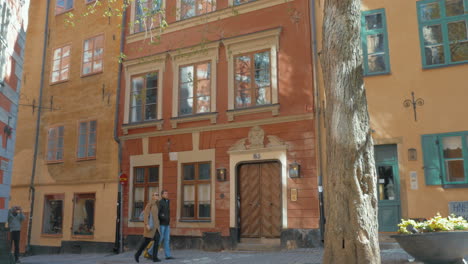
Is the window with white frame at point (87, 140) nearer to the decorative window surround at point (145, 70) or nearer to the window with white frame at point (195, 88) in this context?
the decorative window surround at point (145, 70)

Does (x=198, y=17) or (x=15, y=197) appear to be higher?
(x=198, y=17)

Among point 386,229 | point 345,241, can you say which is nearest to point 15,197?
point 386,229

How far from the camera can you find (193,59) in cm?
1521

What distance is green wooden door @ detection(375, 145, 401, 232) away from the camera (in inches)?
458

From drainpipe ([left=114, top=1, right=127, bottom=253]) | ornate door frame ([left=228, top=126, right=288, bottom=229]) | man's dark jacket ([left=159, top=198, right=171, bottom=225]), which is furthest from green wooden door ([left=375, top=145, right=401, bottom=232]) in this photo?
drainpipe ([left=114, top=1, right=127, bottom=253])

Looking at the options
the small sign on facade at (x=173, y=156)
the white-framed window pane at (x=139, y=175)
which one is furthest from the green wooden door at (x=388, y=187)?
the white-framed window pane at (x=139, y=175)

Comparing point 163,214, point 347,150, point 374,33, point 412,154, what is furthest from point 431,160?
point 163,214

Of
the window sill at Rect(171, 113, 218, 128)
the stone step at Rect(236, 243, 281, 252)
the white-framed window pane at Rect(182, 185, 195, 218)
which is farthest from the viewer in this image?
the white-framed window pane at Rect(182, 185, 195, 218)

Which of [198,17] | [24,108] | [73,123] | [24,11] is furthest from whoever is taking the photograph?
[24,108]

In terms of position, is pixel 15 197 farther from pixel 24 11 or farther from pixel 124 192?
pixel 24 11

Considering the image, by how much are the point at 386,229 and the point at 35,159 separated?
13.5 meters

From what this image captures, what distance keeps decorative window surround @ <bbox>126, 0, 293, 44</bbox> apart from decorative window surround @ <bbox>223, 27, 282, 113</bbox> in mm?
858

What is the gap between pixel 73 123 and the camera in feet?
58.2

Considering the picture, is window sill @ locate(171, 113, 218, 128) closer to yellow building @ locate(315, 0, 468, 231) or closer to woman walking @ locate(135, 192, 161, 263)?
woman walking @ locate(135, 192, 161, 263)
